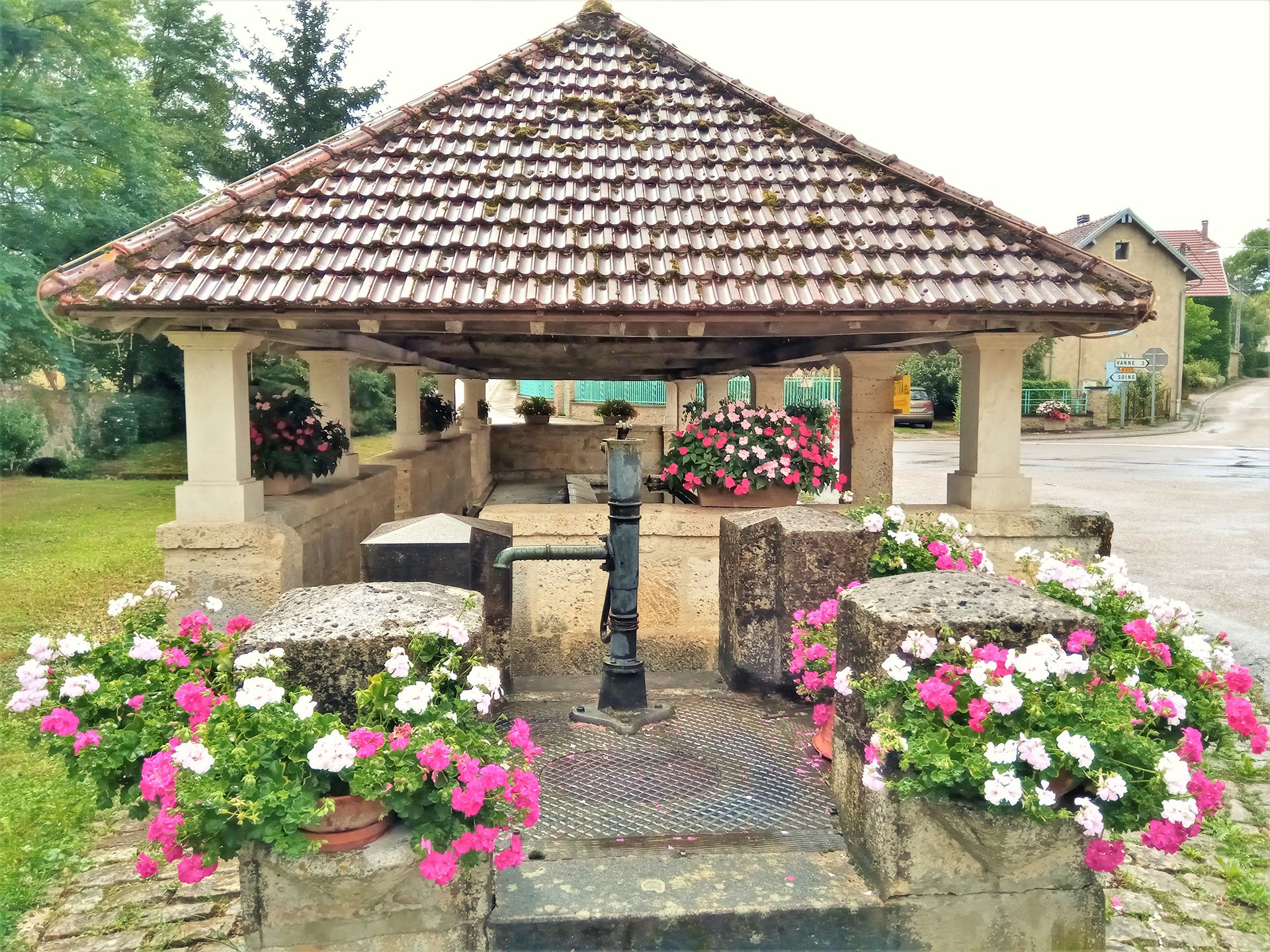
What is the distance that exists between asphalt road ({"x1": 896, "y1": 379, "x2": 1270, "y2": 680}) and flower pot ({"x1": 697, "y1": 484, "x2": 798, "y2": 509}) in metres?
2.96

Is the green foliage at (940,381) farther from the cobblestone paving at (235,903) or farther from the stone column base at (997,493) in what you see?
the cobblestone paving at (235,903)

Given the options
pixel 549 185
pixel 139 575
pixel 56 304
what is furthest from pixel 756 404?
pixel 139 575

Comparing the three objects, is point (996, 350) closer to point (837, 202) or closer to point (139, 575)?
point (837, 202)

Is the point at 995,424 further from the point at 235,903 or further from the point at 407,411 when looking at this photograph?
the point at 407,411

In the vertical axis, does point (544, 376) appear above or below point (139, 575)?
above

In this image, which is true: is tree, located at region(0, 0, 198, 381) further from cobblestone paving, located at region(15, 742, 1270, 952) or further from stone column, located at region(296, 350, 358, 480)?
cobblestone paving, located at region(15, 742, 1270, 952)

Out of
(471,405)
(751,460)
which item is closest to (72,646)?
(751,460)

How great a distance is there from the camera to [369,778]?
1997mm

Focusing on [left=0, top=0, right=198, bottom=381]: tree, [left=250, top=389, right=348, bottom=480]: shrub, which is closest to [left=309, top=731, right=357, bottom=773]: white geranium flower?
[left=250, top=389, right=348, bottom=480]: shrub

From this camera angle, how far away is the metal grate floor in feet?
9.39

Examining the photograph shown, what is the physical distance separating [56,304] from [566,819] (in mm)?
3630

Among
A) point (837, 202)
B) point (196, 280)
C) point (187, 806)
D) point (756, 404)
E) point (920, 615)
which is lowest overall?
point (187, 806)

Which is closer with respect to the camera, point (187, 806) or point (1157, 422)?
point (187, 806)

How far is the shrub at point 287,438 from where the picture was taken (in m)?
5.48
